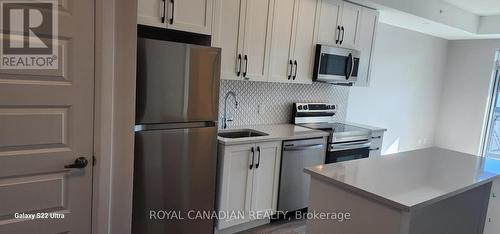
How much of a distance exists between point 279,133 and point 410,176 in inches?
57.8

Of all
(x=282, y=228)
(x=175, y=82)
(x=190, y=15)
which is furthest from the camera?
(x=282, y=228)

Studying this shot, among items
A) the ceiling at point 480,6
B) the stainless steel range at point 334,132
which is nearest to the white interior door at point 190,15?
the stainless steel range at point 334,132

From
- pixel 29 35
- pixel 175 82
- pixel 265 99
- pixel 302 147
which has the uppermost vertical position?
pixel 29 35

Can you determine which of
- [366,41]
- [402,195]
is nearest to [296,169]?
[402,195]

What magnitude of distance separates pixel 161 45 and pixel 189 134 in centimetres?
66

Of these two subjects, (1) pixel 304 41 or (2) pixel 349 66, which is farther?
(2) pixel 349 66

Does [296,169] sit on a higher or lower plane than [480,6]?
lower

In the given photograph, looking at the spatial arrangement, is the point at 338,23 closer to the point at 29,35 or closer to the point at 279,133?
the point at 279,133

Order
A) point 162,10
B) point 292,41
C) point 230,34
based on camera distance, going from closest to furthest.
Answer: point 162,10 < point 230,34 < point 292,41

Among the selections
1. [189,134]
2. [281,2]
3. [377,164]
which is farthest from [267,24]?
[377,164]

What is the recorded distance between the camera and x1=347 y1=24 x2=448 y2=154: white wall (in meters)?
4.93

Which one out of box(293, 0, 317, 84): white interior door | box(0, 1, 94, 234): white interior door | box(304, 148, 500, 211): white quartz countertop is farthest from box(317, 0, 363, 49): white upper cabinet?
A: box(0, 1, 94, 234): white interior door

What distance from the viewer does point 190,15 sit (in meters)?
2.48

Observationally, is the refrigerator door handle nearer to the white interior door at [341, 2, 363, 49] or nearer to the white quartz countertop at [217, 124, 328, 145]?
the white quartz countertop at [217, 124, 328, 145]
